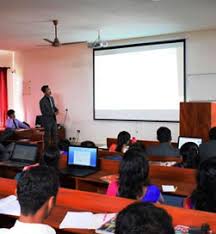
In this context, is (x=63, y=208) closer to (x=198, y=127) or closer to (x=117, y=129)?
(x=198, y=127)

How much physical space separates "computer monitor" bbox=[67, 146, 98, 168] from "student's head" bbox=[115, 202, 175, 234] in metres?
2.99

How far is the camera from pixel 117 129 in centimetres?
875

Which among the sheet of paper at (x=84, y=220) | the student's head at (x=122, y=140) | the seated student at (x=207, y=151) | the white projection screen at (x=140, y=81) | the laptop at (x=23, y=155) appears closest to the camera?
the sheet of paper at (x=84, y=220)

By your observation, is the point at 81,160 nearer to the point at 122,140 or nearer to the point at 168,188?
the point at 122,140

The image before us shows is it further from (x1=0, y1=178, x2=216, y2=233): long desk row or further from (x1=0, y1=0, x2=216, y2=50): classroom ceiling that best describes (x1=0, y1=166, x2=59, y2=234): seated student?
(x1=0, y1=0, x2=216, y2=50): classroom ceiling

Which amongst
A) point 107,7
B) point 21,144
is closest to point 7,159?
point 21,144

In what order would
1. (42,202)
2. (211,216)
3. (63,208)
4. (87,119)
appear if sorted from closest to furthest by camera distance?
(42,202)
(211,216)
(63,208)
(87,119)

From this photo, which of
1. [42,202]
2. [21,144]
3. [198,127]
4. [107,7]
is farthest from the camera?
[198,127]

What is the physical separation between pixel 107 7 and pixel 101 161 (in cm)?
247

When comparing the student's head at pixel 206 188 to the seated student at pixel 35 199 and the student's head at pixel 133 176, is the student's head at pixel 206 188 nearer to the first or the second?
the student's head at pixel 133 176

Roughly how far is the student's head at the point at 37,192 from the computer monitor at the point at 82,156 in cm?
240

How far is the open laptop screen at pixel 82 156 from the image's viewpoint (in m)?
4.14

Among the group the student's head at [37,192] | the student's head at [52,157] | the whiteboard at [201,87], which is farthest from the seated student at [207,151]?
the whiteboard at [201,87]

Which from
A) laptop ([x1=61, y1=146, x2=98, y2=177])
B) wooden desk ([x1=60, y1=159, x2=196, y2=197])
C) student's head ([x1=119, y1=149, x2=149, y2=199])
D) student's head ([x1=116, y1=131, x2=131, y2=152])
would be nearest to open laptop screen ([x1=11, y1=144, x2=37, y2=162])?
laptop ([x1=61, y1=146, x2=98, y2=177])
